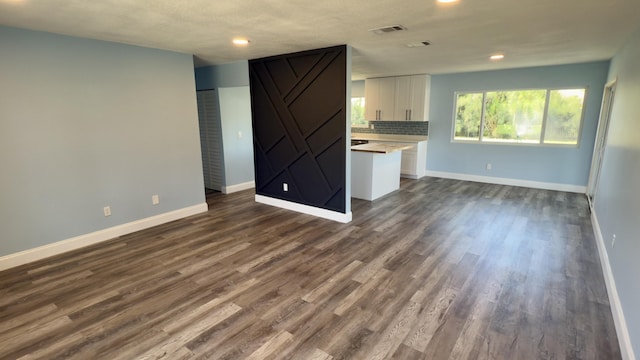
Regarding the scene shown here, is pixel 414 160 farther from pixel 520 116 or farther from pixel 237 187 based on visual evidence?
pixel 237 187

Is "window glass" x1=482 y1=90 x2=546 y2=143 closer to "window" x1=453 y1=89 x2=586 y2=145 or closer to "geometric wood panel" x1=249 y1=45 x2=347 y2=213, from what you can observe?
"window" x1=453 y1=89 x2=586 y2=145

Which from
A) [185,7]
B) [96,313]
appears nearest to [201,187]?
[96,313]

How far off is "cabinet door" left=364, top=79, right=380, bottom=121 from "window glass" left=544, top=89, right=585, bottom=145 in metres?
3.45

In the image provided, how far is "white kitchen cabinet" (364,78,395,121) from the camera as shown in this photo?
7.43 meters

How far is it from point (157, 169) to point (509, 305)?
14.2 feet

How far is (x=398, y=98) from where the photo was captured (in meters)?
7.38

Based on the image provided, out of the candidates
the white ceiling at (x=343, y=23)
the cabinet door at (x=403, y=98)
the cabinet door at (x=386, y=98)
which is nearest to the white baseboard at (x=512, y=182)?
the cabinet door at (x=403, y=98)

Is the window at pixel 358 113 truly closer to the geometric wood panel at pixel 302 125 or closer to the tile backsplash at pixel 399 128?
the tile backsplash at pixel 399 128

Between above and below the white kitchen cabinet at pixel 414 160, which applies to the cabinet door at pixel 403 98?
above

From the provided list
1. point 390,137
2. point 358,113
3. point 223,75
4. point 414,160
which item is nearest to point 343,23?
point 223,75

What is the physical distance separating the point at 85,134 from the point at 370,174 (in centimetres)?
406

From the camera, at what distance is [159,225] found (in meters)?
4.38

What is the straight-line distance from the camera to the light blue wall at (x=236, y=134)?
19.3 feet

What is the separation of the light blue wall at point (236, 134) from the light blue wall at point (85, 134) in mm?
1272
